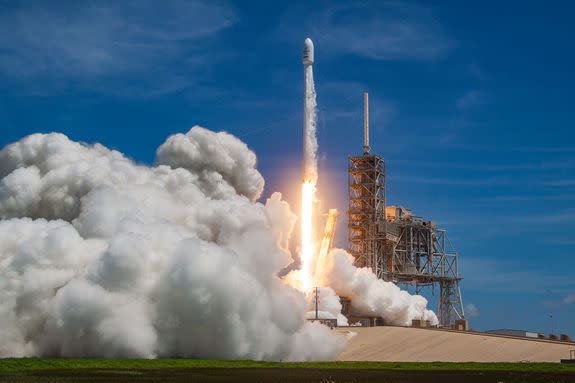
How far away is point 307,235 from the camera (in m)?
116

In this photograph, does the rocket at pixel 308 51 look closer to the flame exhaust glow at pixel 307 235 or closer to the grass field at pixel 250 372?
the flame exhaust glow at pixel 307 235

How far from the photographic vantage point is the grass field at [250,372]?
188ft

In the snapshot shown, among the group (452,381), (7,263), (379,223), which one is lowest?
(452,381)

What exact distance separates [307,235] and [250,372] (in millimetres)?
52577

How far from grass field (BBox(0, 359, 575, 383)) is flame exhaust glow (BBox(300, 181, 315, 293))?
37847 millimetres

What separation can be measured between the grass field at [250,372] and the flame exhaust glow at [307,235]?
1490 inches

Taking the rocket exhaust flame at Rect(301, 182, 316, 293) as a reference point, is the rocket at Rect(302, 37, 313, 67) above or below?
above

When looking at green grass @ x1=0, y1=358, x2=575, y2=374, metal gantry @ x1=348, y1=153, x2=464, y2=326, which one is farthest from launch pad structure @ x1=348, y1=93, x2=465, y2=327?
green grass @ x1=0, y1=358, x2=575, y2=374

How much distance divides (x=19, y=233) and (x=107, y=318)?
1486 centimetres

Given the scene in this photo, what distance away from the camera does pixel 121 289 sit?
80.4m

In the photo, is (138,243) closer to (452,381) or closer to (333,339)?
(333,339)

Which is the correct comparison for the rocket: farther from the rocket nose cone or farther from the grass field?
the grass field

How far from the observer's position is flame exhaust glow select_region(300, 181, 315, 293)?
114m

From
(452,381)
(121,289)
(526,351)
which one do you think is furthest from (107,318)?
(526,351)
